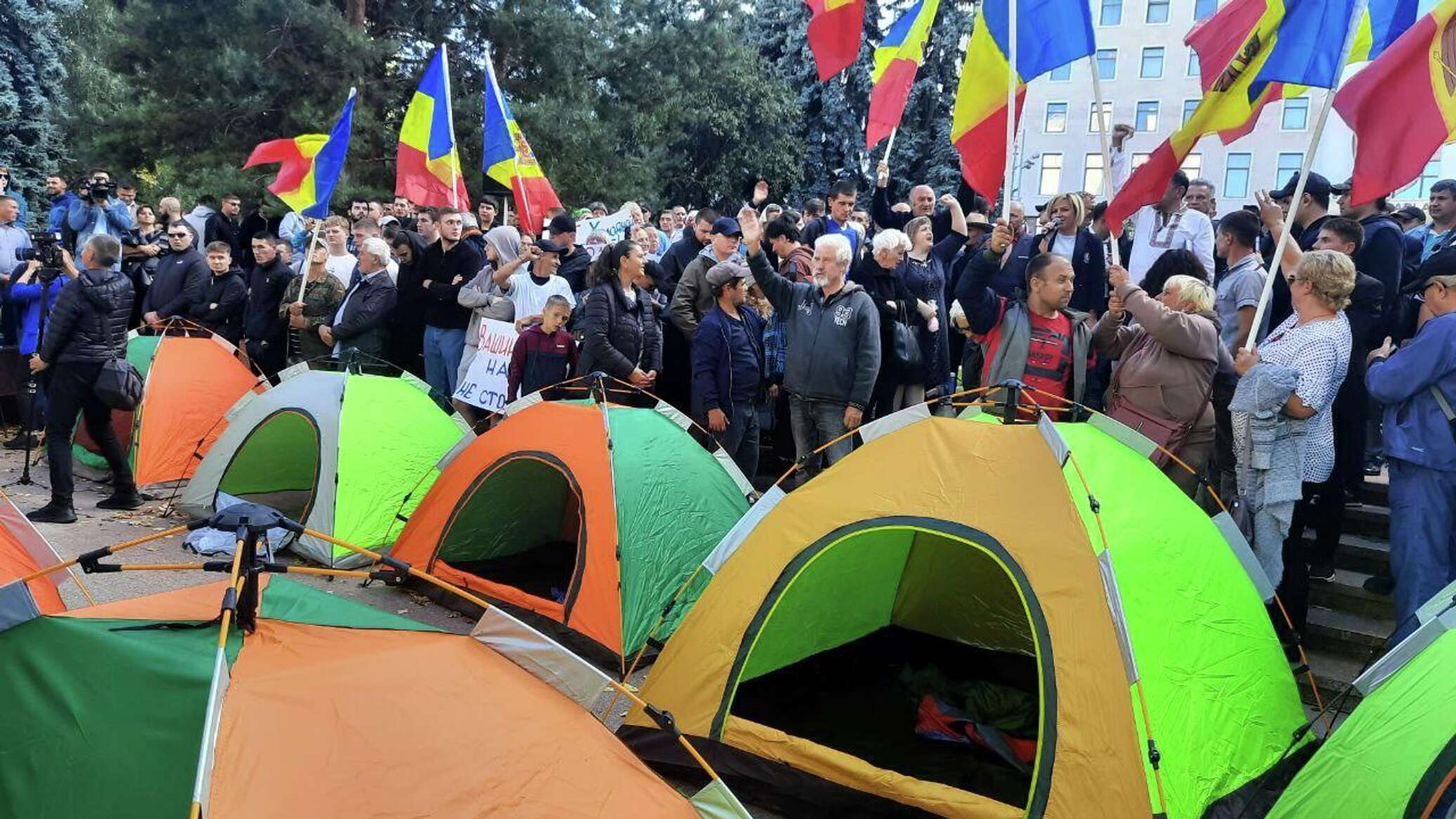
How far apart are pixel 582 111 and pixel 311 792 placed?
16.7 metres

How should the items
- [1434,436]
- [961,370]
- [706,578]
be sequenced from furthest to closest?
[961,370] < [706,578] < [1434,436]

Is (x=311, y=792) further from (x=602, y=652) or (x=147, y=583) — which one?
(x=147, y=583)

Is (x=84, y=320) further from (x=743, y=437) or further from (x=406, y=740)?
(x=406, y=740)

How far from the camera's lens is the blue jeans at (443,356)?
798 cm

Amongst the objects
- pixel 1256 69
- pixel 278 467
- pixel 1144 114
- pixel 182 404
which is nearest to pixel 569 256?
pixel 278 467

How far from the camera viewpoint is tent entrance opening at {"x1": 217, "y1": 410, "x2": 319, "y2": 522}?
738cm

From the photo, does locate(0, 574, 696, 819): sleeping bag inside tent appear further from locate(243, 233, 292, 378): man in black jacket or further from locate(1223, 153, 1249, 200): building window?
locate(1223, 153, 1249, 200): building window

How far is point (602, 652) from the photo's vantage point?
4.96m

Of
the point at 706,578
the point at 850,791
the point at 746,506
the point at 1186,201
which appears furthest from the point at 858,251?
the point at 850,791

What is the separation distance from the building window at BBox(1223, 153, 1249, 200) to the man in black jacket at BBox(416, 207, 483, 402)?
3229 centimetres

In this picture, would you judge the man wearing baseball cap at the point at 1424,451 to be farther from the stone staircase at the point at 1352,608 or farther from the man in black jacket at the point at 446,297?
the man in black jacket at the point at 446,297

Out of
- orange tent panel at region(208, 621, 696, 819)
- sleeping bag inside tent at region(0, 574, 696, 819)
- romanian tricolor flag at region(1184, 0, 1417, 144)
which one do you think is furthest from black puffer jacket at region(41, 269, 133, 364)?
romanian tricolor flag at region(1184, 0, 1417, 144)

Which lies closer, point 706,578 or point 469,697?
point 469,697

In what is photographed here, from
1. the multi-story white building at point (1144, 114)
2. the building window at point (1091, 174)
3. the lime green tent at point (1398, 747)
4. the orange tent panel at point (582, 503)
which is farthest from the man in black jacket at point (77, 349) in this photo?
the building window at point (1091, 174)
